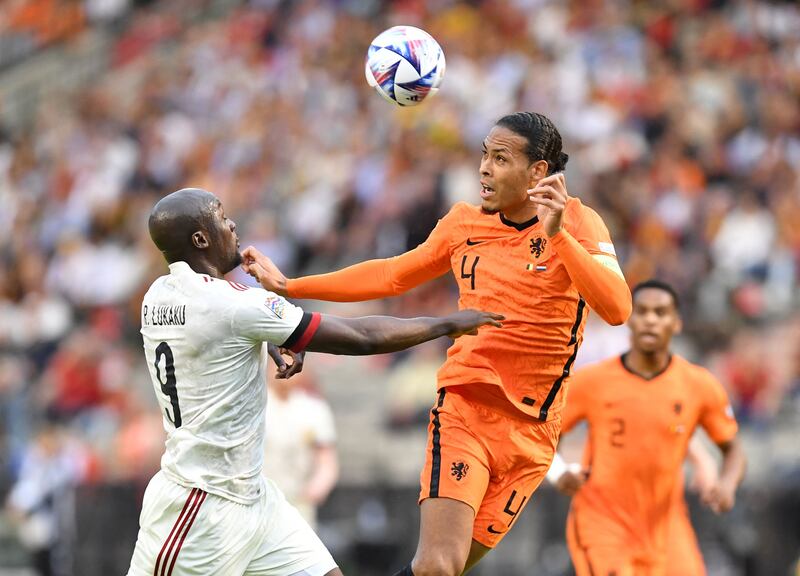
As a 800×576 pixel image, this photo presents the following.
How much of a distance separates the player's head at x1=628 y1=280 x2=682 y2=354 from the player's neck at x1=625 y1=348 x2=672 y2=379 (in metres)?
0.05

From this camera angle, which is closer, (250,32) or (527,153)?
(527,153)

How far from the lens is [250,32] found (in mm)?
20484

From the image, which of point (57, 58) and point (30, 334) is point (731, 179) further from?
point (57, 58)

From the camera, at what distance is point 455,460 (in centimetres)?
699

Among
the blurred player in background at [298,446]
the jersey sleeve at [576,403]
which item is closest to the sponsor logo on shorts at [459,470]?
the jersey sleeve at [576,403]

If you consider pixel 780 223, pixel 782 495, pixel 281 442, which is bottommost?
pixel 782 495

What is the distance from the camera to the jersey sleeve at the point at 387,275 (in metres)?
7.36

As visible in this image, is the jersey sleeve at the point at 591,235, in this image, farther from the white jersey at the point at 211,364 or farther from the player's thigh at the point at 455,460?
the white jersey at the point at 211,364

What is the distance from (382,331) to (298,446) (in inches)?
172

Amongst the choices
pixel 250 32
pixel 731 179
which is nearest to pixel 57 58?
pixel 250 32

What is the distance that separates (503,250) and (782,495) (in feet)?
19.1

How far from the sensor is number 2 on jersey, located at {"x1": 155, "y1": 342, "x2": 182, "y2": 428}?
635 centimetres

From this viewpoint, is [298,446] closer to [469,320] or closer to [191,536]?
[191,536]

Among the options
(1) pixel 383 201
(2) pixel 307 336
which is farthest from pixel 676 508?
(1) pixel 383 201
